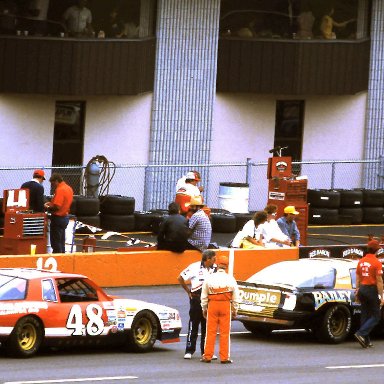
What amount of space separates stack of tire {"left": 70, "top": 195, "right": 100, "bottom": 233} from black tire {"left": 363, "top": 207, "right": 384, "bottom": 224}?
8.24m

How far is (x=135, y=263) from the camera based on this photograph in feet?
83.3

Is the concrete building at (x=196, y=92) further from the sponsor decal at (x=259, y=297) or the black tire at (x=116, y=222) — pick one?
the sponsor decal at (x=259, y=297)

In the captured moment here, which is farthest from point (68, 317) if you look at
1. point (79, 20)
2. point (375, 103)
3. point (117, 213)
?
point (375, 103)

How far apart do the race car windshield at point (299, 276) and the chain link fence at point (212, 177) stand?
11265 millimetres

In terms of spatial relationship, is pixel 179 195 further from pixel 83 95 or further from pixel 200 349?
pixel 200 349

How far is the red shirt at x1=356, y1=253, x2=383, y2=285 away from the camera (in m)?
20.4

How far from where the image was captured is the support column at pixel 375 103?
3850 centimetres

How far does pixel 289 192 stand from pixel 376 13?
9.30 metres

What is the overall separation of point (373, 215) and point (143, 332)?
1828 cm

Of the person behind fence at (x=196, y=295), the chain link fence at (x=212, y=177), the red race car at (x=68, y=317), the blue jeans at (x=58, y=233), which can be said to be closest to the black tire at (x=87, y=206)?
the chain link fence at (x=212, y=177)

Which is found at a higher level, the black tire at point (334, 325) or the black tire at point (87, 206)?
the black tire at point (87, 206)

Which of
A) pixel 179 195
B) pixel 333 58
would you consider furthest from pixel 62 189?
pixel 333 58

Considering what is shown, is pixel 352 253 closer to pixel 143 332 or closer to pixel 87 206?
pixel 87 206

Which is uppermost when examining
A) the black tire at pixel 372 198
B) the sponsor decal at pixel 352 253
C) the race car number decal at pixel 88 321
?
the black tire at pixel 372 198
